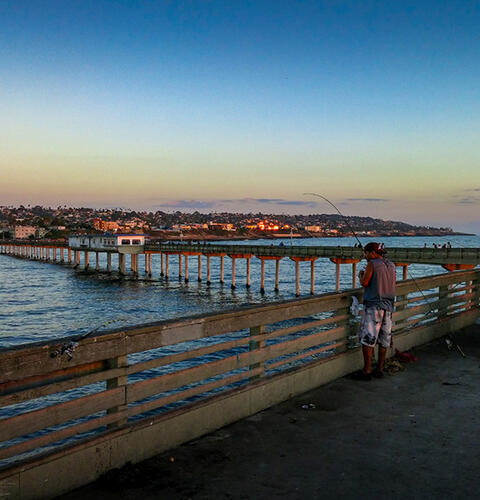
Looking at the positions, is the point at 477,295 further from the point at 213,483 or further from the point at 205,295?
the point at 205,295

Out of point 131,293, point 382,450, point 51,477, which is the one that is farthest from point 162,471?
point 131,293

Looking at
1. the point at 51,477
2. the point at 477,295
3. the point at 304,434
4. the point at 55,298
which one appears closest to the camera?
the point at 51,477

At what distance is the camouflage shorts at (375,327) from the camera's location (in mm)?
6938

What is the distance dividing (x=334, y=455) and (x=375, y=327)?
269 cm

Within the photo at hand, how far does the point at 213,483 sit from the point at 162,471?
0.46 metres

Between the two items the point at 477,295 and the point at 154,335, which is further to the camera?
the point at 477,295

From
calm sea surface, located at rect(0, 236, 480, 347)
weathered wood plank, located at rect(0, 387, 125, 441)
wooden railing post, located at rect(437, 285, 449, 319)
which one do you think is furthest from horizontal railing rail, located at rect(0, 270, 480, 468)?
calm sea surface, located at rect(0, 236, 480, 347)

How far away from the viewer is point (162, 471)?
13.8ft

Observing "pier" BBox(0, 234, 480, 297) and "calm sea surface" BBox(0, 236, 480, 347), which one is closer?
"calm sea surface" BBox(0, 236, 480, 347)

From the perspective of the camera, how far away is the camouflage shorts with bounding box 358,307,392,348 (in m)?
6.94

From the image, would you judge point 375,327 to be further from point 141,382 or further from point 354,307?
point 141,382

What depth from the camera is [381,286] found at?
6887 millimetres

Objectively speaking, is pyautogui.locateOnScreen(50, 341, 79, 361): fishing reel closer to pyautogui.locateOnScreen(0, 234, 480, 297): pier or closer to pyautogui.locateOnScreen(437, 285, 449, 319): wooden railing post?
pyautogui.locateOnScreen(437, 285, 449, 319): wooden railing post

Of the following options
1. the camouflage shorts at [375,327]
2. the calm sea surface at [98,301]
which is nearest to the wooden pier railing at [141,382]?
the camouflage shorts at [375,327]
